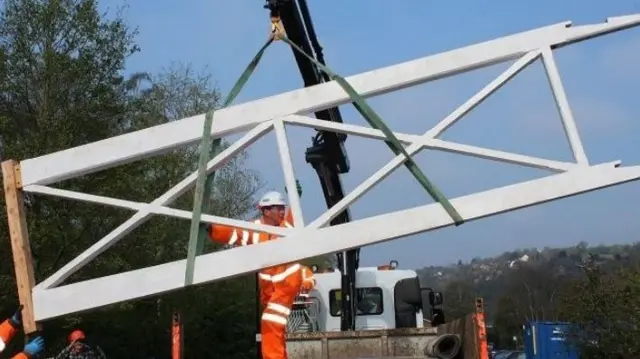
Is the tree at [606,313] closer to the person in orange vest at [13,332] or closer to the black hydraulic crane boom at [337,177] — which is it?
the black hydraulic crane boom at [337,177]

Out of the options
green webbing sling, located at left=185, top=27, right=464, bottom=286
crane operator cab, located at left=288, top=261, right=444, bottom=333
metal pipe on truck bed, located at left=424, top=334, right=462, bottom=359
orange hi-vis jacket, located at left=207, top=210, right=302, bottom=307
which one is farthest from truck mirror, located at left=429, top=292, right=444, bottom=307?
green webbing sling, located at left=185, top=27, right=464, bottom=286

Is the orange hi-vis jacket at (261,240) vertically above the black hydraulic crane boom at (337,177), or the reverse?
the black hydraulic crane boom at (337,177)

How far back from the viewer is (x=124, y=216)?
19.6 meters

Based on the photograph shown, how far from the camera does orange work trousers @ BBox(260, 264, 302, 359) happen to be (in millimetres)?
6660

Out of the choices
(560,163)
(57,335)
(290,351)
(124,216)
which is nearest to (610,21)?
(560,163)

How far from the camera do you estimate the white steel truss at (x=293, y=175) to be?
530cm

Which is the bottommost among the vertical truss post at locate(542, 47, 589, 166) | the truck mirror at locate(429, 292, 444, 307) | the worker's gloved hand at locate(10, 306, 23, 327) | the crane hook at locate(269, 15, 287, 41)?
the worker's gloved hand at locate(10, 306, 23, 327)

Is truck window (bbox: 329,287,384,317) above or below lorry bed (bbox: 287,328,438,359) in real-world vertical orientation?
above

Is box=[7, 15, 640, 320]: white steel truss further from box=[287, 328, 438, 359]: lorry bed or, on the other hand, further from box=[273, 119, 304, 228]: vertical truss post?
box=[287, 328, 438, 359]: lorry bed

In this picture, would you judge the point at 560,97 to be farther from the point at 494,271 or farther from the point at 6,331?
the point at 494,271

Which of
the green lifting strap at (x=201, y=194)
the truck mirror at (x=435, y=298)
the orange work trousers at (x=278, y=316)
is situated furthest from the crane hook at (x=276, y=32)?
the truck mirror at (x=435, y=298)

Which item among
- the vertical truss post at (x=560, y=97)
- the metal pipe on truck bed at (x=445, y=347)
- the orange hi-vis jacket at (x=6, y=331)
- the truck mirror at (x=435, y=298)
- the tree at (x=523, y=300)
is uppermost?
the tree at (x=523, y=300)

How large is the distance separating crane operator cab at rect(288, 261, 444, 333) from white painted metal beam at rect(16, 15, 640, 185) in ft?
20.5

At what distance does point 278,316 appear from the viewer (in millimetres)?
6672
